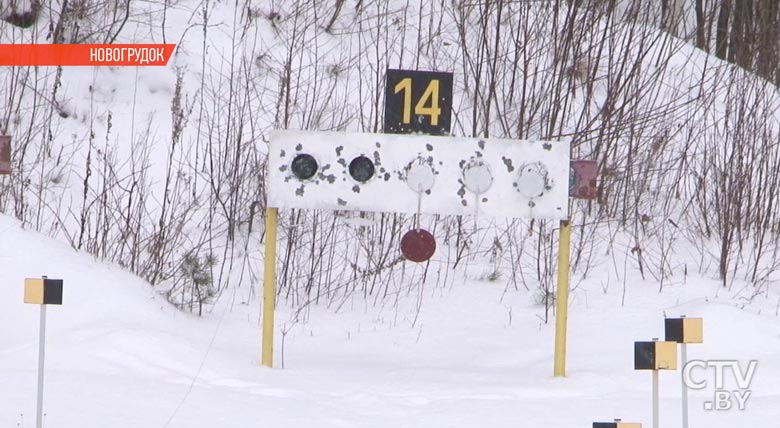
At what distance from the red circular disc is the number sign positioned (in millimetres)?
530

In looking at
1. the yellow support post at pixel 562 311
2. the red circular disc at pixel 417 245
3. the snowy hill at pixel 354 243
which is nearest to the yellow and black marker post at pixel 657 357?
the snowy hill at pixel 354 243

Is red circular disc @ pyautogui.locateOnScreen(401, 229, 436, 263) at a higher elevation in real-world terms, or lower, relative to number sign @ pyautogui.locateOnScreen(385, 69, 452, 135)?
lower

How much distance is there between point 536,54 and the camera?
11281mm

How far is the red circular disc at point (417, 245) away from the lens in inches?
269

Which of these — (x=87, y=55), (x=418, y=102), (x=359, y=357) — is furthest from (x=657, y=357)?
(x=87, y=55)

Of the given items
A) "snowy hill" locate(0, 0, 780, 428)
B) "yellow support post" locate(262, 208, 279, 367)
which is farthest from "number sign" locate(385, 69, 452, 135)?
"yellow support post" locate(262, 208, 279, 367)

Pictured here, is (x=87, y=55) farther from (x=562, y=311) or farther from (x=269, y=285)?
(x=562, y=311)

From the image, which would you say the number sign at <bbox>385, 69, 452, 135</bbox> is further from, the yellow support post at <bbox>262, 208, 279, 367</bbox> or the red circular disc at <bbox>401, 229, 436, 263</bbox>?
the yellow support post at <bbox>262, 208, 279, 367</bbox>

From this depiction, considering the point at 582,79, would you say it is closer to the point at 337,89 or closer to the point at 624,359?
the point at 337,89

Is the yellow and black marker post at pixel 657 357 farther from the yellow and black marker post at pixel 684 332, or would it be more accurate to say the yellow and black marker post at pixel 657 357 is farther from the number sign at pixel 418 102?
the number sign at pixel 418 102

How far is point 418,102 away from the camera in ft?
22.2

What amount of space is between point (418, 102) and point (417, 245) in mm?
733

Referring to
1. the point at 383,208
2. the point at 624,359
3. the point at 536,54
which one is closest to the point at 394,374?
the point at 383,208

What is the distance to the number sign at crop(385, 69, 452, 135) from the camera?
669 centimetres
